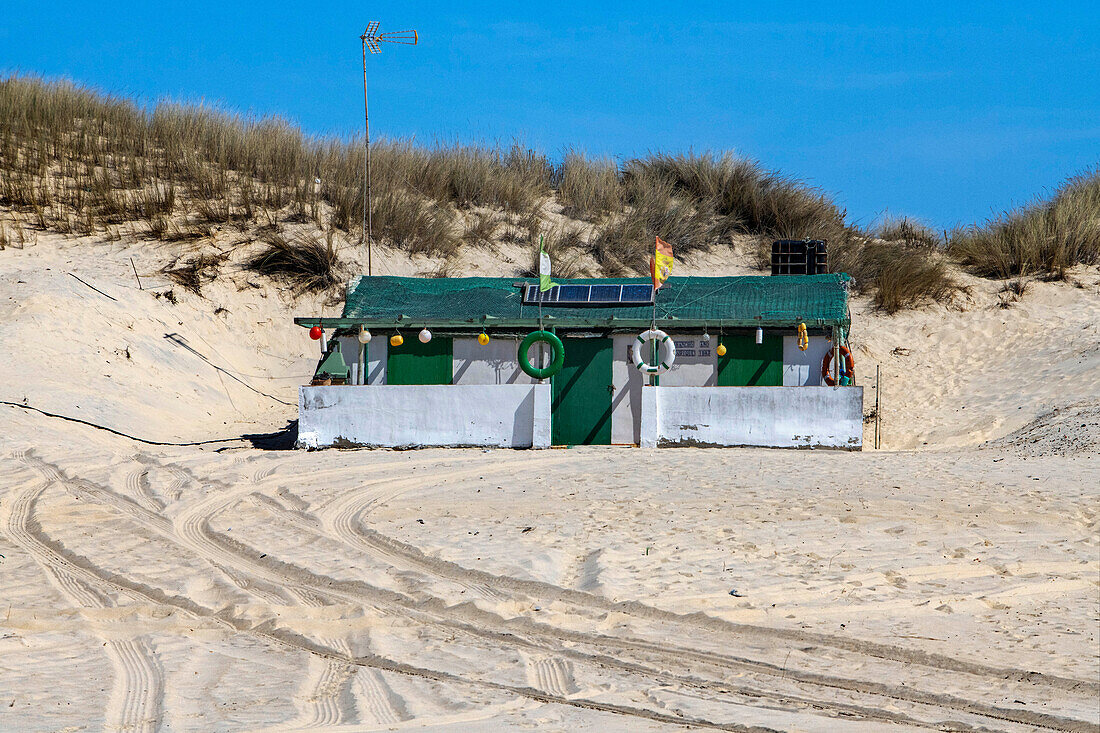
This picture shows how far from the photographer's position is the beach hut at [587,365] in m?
14.4

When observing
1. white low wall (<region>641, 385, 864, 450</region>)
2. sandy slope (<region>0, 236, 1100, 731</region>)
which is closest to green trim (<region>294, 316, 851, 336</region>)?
white low wall (<region>641, 385, 864, 450</region>)

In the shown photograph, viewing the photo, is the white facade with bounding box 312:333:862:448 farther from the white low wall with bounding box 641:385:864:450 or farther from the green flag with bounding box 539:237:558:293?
the green flag with bounding box 539:237:558:293

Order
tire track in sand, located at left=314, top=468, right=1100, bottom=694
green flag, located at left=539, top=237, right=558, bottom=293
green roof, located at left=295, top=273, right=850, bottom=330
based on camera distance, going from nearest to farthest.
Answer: tire track in sand, located at left=314, top=468, right=1100, bottom=694 → green flag, located at left=539, top=237, right=558, bottom=293 → green roof, located at left=295, top=273, right=850, bottom=330

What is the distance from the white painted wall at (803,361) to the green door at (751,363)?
10 centimetres

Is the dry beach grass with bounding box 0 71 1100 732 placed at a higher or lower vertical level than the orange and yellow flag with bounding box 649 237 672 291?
lower

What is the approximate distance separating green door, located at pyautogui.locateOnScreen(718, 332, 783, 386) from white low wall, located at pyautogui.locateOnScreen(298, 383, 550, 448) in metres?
3.16

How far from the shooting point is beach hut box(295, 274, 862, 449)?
14.4 metres

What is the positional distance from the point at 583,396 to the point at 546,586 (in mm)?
8917

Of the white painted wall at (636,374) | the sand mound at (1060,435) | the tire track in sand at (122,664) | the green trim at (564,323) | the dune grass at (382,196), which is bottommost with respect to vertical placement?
the tire track in sand at (122,664)

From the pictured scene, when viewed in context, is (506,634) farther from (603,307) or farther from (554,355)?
(603,307)

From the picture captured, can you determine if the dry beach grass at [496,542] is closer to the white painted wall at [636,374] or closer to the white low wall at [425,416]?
the white low wall at [425,416]

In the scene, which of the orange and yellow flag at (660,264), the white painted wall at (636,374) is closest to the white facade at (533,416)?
the white painted wall at (636,374)

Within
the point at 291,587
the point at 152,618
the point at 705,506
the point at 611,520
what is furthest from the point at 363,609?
the point at 705,506

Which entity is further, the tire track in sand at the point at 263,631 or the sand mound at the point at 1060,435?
the sand mound at the point at 1060,435
